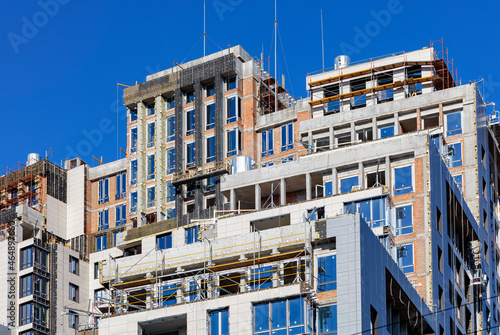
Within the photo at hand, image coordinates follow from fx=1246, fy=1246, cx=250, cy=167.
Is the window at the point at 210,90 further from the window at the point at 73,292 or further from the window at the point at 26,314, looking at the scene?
the window at the point at 26,314

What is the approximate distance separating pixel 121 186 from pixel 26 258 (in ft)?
49.1

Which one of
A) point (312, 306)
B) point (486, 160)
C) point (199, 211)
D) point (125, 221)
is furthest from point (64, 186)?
point (312, 306)

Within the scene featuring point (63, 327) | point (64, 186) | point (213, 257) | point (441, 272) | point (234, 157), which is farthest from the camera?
point (64, 186)

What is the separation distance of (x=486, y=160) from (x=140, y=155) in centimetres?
3987

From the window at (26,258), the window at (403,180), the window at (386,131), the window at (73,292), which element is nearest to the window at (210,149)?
the window at (386,131)

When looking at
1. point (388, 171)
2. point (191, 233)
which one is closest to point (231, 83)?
point (191, 233)

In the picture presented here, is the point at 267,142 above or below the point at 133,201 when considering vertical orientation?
above

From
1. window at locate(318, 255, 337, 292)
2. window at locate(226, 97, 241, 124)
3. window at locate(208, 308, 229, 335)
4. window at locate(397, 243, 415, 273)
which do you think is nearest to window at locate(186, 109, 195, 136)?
window at locate(226, 97, 241, 124)

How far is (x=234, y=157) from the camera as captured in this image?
12975 cm

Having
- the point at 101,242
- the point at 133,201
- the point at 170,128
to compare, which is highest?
the point at 170,128

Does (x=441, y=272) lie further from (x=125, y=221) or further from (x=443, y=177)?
(x=125, y=221)

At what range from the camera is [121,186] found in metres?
153

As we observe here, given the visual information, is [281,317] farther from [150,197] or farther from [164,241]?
[150,197]

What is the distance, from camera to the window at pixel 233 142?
137625 mm
